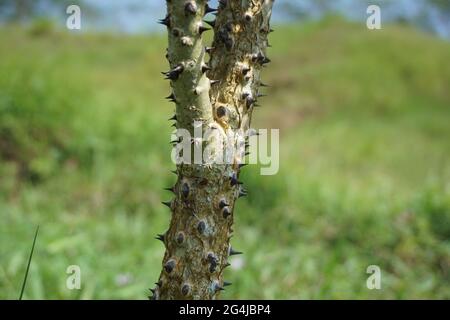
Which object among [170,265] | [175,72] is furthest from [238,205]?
[175,72]

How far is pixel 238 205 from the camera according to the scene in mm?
4621

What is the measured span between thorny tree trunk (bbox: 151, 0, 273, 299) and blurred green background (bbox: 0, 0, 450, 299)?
1.31 meters

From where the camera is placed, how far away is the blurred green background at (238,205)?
3.06 meters

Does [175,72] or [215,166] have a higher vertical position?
[175,72]

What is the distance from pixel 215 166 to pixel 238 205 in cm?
339

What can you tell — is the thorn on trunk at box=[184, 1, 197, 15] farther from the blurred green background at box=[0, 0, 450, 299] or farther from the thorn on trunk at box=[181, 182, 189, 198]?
the blurred green background at box=[0, 0, 450, 299]

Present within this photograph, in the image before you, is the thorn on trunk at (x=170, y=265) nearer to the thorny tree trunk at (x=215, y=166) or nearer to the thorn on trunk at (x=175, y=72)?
the thorny tree trunk at (x=215, y=166)

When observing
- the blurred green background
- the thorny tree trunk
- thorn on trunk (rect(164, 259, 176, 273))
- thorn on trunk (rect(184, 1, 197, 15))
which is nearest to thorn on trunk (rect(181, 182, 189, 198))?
the thorny tree trunk

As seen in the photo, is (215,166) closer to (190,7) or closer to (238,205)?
(190,7)

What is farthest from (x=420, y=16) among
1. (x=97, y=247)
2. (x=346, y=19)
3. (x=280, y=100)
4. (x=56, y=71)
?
(x=97, y=247)

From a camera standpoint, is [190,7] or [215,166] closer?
[190,7]

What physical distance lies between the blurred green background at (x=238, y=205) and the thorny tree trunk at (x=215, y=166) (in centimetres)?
131

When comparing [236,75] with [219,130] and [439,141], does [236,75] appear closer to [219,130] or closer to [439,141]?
[219,130]

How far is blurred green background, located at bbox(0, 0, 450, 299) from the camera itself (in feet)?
10.0
